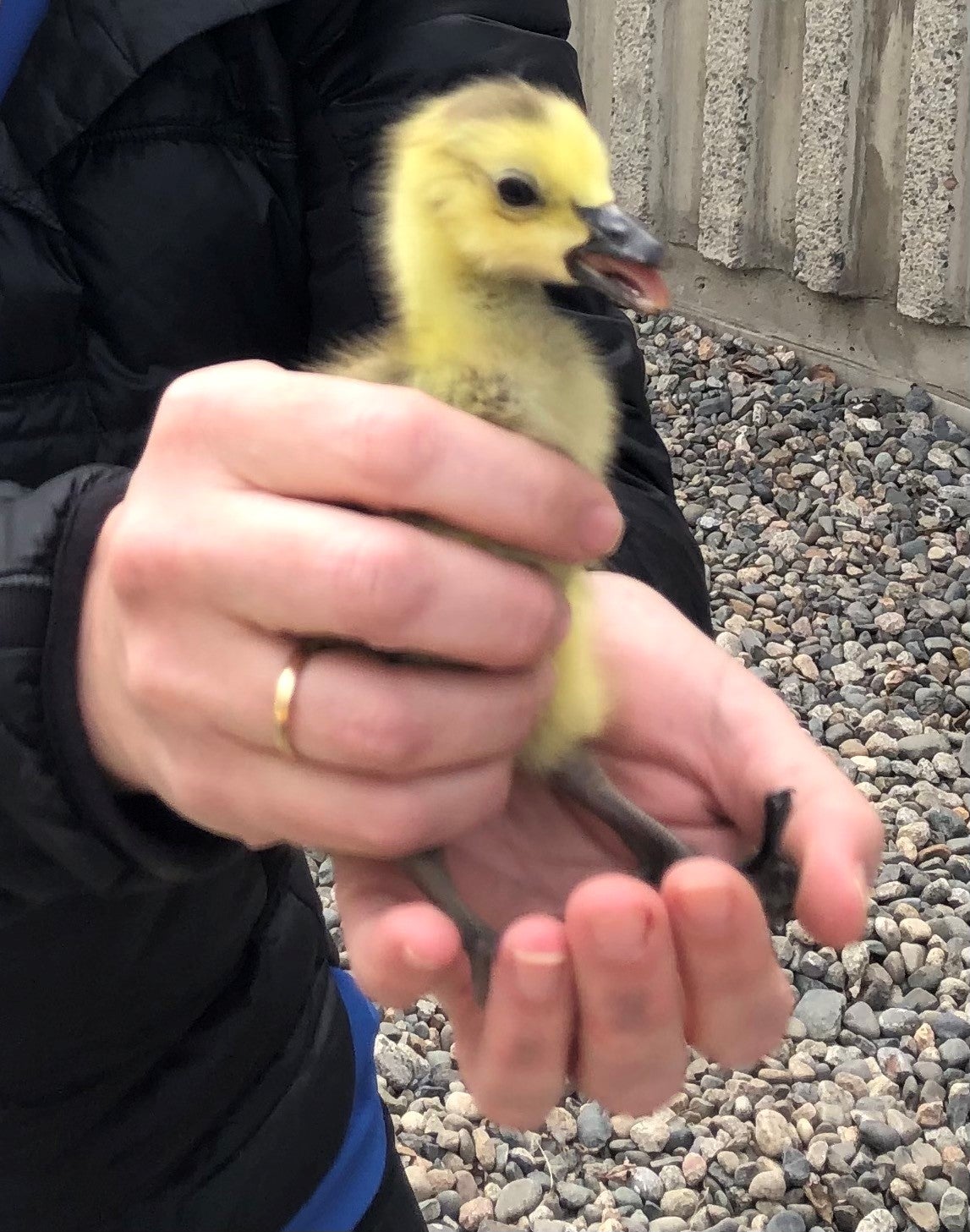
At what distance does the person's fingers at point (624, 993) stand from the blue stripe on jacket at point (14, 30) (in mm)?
772

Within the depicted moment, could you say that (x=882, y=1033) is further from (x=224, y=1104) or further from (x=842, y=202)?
(x=842, y=202)

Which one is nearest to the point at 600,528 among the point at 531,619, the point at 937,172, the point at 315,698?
the point at 531,619

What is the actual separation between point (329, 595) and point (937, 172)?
9.60 ft

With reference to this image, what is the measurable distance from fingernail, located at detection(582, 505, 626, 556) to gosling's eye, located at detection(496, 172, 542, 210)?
0.21 meters

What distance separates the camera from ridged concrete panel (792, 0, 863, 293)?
3289 millimetres

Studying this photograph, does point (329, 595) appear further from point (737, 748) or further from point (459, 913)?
point (737, 748)

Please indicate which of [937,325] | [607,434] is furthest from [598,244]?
[937,325]

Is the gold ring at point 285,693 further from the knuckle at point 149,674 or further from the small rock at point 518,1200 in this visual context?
the small rock at point 518,1200

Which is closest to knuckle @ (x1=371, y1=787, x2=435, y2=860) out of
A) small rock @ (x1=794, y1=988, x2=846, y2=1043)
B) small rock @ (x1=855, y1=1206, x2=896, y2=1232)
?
small rock @ (x1=855, y1=1206, x2=896, y2=1232)

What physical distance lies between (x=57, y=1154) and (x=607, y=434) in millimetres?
739

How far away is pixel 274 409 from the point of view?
0.63 metres

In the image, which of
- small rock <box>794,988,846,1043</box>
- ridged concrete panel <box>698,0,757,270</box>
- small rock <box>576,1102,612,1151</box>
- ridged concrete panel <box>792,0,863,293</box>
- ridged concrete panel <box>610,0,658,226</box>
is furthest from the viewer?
ridged concrete panel <box>610,0,658,226</box>

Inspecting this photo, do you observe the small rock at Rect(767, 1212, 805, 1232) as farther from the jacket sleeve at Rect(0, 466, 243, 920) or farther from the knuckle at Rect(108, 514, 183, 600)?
the knuckle at Rect(108, 514, 183, 600)

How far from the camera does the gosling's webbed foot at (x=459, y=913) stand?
0.80 meters
